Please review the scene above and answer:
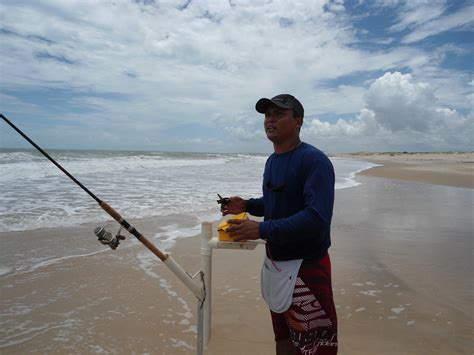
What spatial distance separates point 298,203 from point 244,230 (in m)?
0.32

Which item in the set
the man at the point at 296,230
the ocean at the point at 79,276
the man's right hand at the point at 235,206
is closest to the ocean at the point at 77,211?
the ocean at the point at 79,276

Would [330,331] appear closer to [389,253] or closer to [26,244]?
[389,253]

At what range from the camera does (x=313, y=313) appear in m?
1.88

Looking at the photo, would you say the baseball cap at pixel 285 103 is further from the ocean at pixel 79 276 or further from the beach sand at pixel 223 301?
the beach sand at pixel 223 301

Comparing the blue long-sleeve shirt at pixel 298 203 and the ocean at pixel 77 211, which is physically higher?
the blue long-sleeve shirt at pixel 298 203

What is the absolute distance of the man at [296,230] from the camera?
5.65 ft

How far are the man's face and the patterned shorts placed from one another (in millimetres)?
662

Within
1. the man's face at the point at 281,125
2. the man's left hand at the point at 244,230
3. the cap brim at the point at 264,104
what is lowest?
the man's left hand at the point at 244,230

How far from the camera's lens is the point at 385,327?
128 inches

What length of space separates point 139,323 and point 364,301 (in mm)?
2218

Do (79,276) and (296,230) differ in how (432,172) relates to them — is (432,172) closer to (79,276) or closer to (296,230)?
(79,276)

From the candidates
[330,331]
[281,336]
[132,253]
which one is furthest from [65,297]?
[330,331]

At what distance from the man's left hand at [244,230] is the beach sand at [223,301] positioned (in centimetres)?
148

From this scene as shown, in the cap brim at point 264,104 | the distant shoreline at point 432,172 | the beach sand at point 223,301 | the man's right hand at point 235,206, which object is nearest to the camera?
the cap brim at point 264,104
